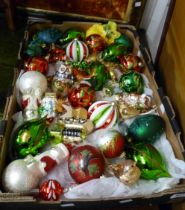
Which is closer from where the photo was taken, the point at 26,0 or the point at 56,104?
the point at 56,104

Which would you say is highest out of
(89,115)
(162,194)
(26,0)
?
(26,0)

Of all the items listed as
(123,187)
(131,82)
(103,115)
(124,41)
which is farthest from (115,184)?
(124,41)

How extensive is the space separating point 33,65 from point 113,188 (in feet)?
1.75

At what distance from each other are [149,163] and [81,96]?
0.32m

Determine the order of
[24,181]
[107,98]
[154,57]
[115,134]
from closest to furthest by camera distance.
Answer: [24,181] → [115,134] → [107,98] → [154,57]

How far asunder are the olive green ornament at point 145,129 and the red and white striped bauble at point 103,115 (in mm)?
65

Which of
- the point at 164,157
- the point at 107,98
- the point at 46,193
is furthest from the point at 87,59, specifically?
the point at 46,193

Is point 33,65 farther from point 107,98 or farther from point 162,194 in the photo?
point 162,194

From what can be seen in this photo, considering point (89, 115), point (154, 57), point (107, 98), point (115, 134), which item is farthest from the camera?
point (154, 57)

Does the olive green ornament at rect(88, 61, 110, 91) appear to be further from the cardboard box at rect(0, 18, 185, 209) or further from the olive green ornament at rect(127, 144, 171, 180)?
the olive green ornament at rect(127, 144, 171, 180)

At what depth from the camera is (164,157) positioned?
3.57 ft

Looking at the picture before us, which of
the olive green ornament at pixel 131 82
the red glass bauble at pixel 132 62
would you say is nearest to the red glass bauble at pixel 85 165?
the olive green ornament at pixel 131 82

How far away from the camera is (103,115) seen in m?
1.11

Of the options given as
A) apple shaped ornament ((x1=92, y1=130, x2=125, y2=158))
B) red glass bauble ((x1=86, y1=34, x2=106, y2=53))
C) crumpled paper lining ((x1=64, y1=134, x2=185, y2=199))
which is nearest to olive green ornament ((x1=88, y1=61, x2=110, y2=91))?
red glass bauble ((x1=86, y1=34, x2=106, y2=53))
